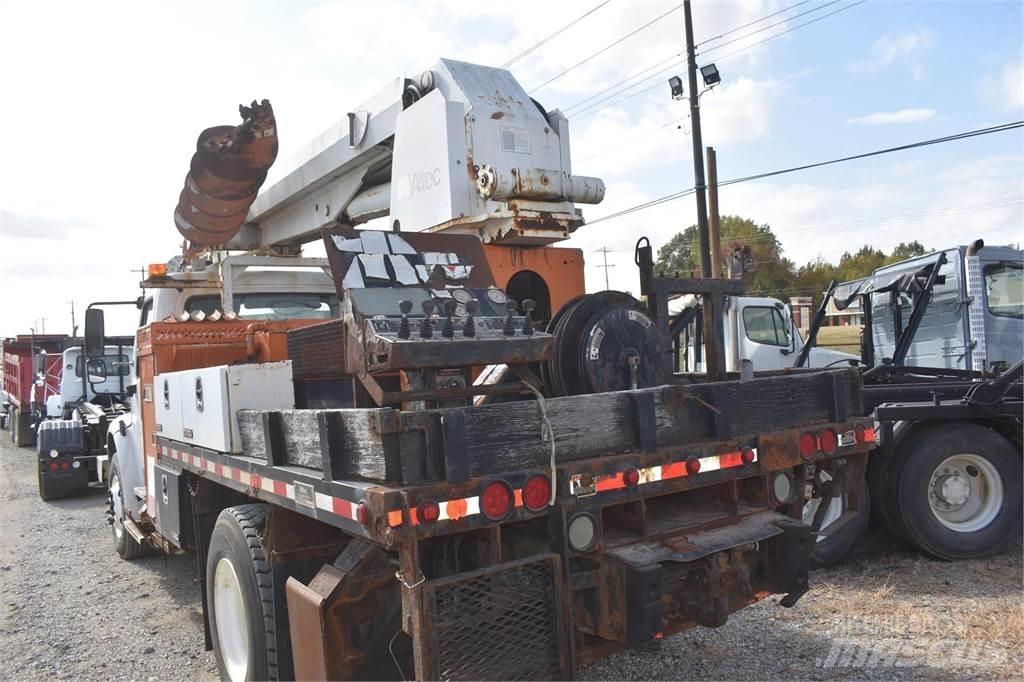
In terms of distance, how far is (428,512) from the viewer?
2.58 metres

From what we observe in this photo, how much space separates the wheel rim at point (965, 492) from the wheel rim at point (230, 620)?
4.96 metres

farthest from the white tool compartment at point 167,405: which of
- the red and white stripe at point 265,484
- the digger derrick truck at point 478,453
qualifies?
the red and white stripe at point 265,484

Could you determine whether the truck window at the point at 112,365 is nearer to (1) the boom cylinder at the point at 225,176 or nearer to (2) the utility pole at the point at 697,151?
(1) the boom cylinder at the point at 225,176

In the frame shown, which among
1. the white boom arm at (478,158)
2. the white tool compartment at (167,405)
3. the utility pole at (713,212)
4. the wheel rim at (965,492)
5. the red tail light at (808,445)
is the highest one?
the utility pole at (713,212)

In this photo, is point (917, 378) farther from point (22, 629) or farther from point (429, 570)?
point (22, 629)

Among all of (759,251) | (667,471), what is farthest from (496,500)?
(759,251)

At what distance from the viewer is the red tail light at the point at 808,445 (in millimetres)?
3727

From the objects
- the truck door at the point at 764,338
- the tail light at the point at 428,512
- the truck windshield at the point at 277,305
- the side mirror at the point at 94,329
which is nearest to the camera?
the tail light at the point at 428,512

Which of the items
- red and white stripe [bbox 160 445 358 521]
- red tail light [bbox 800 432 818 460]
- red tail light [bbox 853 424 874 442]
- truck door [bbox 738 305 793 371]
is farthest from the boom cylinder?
truck door [bbox 738 305 793 371]

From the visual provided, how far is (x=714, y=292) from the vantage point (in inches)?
164

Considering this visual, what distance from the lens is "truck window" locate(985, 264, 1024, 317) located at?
7770mm

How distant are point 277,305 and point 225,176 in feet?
3.68

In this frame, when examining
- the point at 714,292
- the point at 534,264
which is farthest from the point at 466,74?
the point at 714,292

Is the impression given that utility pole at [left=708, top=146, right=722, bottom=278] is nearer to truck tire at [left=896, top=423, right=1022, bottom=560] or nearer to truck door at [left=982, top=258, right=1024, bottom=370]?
truck door at [left=982, top=258, right=1024, bottom=370]
